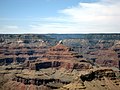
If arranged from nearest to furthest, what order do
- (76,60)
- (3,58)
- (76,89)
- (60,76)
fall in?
(76,89)
(60,76)
(76,60)
(3,58)

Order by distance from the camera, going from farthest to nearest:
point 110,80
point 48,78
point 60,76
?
point 60,76
point 48,78
point 110,80

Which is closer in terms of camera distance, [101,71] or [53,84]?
[101,71]

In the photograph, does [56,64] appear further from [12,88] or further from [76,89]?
[76,89]

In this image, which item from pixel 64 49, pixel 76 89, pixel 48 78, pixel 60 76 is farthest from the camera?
pixel 64 49

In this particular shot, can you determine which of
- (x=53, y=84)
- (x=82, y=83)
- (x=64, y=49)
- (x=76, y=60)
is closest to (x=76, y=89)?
(x=82, y=83)

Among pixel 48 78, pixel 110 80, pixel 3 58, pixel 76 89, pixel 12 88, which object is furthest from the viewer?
pixel 3 58

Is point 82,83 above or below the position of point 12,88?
above

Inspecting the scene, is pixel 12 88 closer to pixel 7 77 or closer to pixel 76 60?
pixel 7 77

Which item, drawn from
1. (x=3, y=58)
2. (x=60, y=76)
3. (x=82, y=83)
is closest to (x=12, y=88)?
(x=60, y=76)

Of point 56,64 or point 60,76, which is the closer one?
point 60,76
